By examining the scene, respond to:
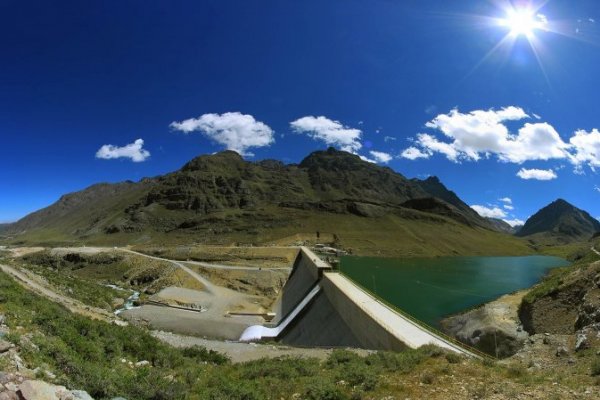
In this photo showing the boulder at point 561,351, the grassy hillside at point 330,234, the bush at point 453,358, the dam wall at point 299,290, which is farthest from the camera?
the grassy hillside at point 330,234

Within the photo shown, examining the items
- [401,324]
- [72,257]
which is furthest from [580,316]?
[72,257]

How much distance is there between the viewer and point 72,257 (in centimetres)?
9381

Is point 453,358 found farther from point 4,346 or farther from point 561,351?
point 4,346

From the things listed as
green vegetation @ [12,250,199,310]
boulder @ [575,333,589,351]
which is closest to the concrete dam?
boulder @ [575,333,589,351]

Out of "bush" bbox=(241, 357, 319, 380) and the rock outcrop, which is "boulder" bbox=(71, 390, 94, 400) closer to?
"bush" bbox=(241, 357, 319, 380)

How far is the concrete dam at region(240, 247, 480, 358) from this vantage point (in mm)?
26062

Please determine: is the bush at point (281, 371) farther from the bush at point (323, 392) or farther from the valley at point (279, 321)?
the bush at point (323, 392)

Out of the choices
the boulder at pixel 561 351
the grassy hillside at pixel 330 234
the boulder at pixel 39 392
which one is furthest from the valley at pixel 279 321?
the grassy hillside at pixel 330 234

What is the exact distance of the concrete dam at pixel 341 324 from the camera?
2606cm

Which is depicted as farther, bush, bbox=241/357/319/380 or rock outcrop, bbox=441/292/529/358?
→ rock outcrop, bbox=441/292/529/358

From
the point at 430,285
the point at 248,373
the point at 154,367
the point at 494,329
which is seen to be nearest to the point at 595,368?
the point at 248,373

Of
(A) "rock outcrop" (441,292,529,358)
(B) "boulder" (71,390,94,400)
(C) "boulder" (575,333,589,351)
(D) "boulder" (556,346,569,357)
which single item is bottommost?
(A) "rock outcrop" (441,292,529,358)

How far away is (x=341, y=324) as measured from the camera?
3500 centimetres

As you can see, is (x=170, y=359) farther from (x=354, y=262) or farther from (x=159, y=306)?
(x=354, y=262)
